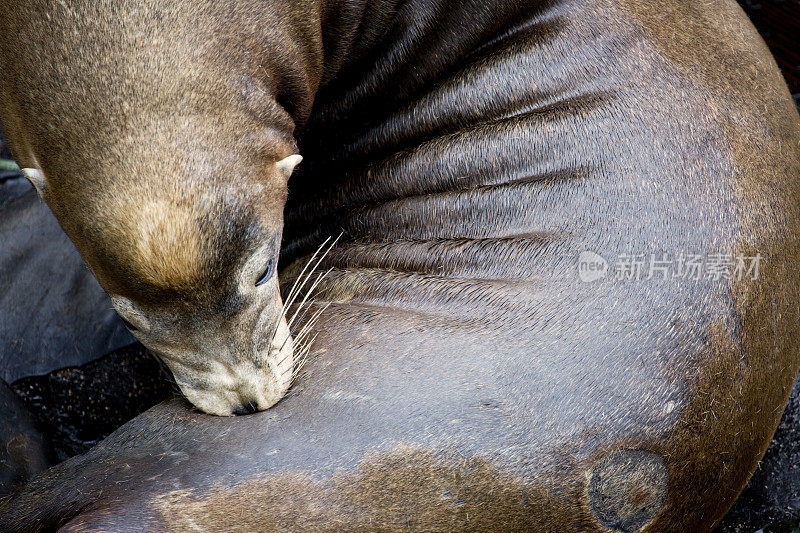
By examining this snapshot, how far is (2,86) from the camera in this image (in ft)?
9.53

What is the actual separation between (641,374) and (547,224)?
725 millimetres

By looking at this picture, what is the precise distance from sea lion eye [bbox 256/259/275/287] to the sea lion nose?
1.47 feet

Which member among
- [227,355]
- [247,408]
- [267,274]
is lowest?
[247,408]

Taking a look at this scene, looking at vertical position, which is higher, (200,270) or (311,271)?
(200,270)

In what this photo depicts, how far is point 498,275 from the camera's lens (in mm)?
3385

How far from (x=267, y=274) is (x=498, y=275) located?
3.02 feet

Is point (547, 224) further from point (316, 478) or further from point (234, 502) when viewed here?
point (234, 502)

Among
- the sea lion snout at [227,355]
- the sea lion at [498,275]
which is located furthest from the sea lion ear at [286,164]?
the sea lion snout at [227,355]

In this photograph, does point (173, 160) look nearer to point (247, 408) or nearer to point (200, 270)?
point (200, 270)

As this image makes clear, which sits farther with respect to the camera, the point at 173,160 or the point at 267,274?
the point at 267,274

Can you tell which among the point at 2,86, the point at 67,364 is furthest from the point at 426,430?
the point at 67,364

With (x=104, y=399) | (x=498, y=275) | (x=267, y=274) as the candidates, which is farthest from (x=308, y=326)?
(x=104, y=399)

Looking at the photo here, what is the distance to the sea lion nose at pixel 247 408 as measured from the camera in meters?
3.17

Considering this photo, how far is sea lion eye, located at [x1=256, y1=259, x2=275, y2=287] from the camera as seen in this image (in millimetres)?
3191
